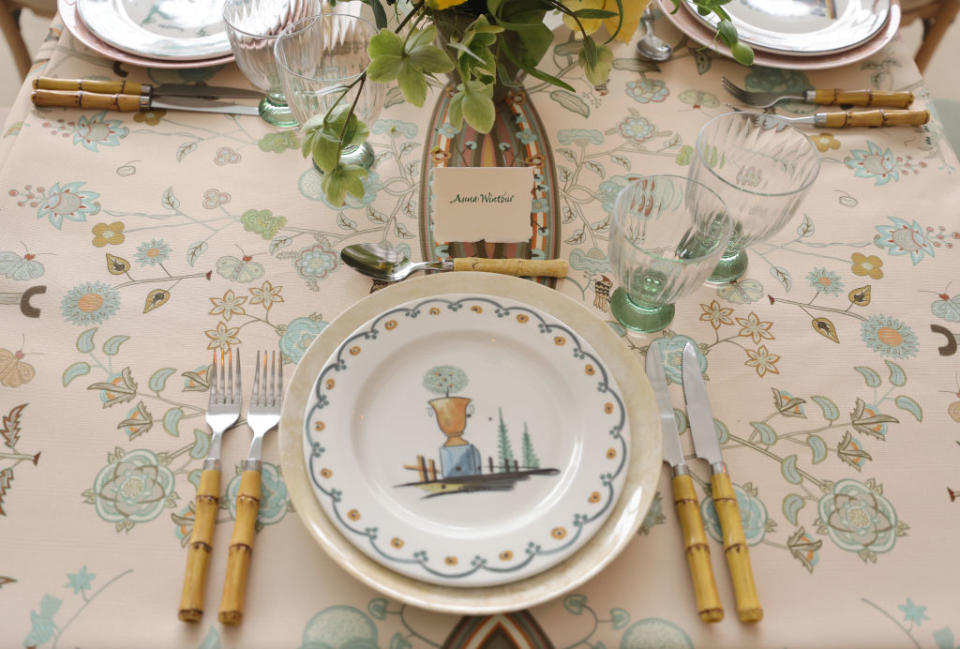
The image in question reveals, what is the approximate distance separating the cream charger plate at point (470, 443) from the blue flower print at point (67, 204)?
38 centimetres

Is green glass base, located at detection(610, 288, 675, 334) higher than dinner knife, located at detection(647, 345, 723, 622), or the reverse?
green glass base, located at detection(610, 288, 675, 334)

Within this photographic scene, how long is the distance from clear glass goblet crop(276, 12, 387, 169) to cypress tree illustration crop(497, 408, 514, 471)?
0.39 meters

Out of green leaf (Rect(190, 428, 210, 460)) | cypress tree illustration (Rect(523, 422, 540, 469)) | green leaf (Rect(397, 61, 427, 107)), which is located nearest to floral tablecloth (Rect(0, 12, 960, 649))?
green leaf (Rect(190, 428, 210, 460))

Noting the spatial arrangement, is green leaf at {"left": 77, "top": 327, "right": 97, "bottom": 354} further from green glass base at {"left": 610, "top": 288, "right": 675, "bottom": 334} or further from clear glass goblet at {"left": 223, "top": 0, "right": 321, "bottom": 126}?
→ green glass base at {"left": 610, "top": 288, "right": 675, "bottom": 334}

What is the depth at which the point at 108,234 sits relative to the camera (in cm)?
82

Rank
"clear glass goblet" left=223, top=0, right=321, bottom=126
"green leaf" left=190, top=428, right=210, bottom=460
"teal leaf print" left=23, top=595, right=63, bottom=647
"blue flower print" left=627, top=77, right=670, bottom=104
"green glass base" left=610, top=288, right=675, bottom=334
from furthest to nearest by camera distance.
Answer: "blue flower print" left=627, top=77, right=670, bottom=104 < "clear glass goblet" left=223, top=0, right=321, bottom=126 < "green glass base" left=610, top=288, right=675, bottom=334 < "green leaf" left=190, top=428, right=210, bottom=460 < "teal leaf print" left=23, top=595, right=63, bottom=647

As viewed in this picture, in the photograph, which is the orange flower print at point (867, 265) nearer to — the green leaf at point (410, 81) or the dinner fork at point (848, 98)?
the dinner fork at point (848, 98)

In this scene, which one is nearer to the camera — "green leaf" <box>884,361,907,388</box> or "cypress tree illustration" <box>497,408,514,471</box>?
"cypress tree illustration" <box>497,408,514,471</box>

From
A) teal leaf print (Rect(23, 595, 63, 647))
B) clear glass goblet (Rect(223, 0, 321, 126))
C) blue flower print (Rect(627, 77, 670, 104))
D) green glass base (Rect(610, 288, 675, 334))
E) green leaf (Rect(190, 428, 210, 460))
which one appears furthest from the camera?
blue flower print (Rect(627, 77, 670, 104))

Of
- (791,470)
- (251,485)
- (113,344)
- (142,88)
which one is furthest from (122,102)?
(791,470)

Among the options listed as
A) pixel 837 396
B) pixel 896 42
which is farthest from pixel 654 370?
pixel 896 42

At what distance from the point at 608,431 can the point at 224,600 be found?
355mm

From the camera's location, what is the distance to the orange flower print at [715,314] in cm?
78

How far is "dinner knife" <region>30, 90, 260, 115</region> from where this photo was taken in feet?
3.01
